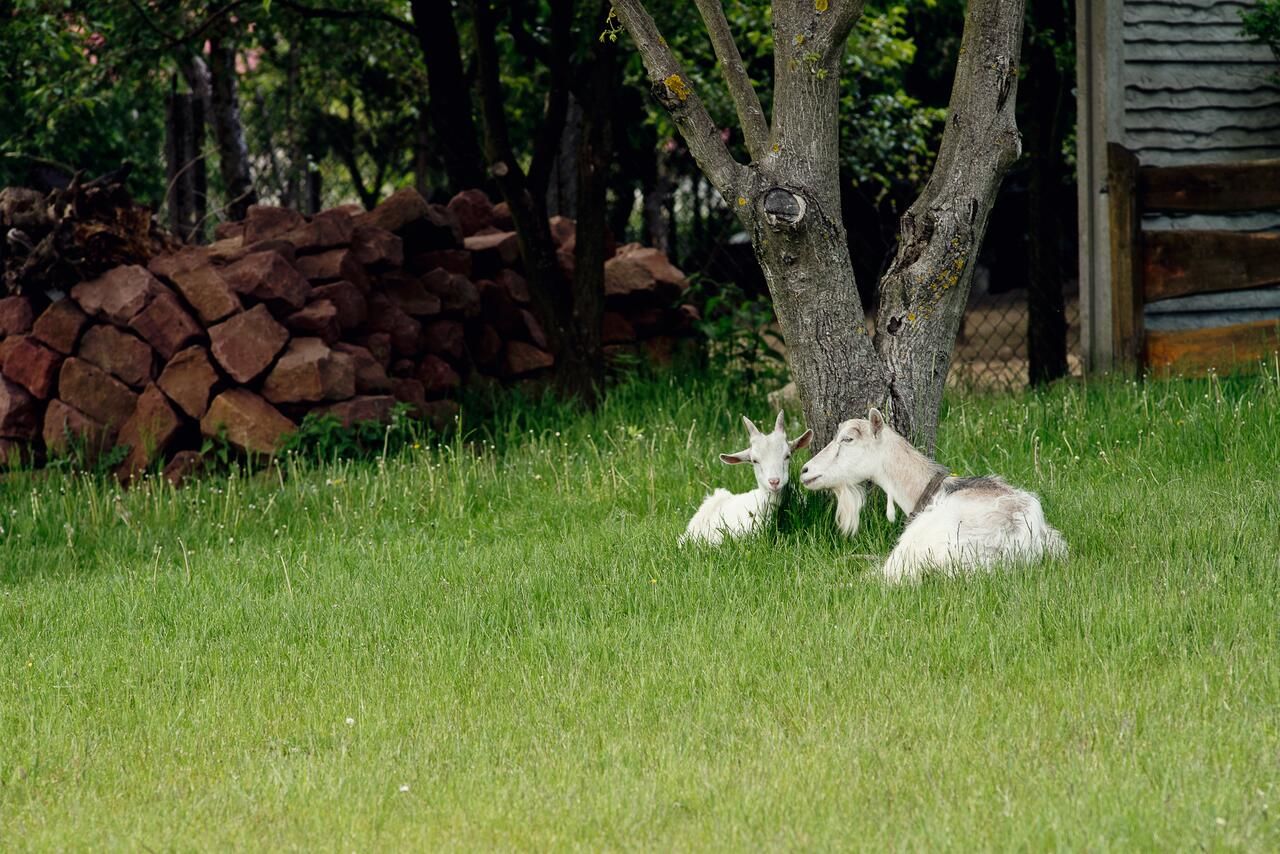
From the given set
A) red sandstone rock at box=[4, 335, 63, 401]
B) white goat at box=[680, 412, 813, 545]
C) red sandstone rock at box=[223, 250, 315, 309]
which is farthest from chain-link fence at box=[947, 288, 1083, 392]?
red sandstone rock at box=[4, 335, 63, 401]

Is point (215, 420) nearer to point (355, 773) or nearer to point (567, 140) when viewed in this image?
point (355, 773)

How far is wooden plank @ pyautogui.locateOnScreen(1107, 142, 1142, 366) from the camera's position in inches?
380

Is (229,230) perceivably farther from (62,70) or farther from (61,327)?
(62,70)

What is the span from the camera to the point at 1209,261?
379 inches

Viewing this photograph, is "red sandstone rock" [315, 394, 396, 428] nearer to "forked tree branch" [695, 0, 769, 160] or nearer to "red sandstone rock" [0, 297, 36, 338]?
"red sandstone rock" [0, 297, 36, 338]

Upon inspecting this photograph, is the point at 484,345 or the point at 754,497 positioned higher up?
the point at 484,345

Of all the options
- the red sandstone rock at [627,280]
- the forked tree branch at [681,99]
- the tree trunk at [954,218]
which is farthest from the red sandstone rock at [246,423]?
the tree trunk at [954,218]

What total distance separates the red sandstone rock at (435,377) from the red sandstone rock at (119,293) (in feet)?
6.08

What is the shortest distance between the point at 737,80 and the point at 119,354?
5.15 meters

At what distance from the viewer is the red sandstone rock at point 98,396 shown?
30.8 feet

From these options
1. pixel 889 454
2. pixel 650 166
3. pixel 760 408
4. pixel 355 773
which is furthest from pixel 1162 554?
pixel 650 166

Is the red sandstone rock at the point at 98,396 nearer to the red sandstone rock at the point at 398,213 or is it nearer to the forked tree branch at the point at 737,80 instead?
the red sandstone rock at the point at 398,213

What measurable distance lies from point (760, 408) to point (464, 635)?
468 cm

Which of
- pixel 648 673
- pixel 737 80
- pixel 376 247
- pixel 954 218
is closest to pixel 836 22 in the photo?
pixel 737 80
